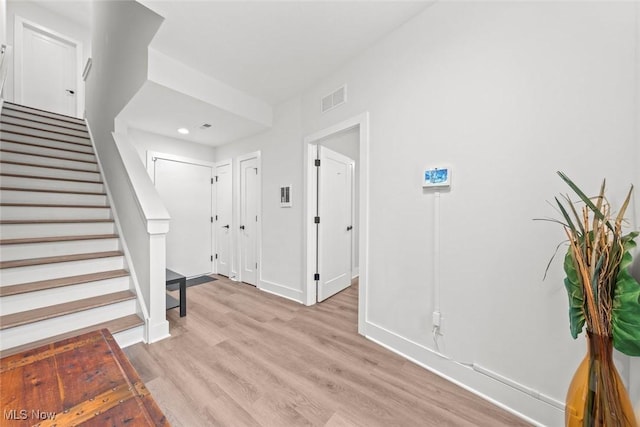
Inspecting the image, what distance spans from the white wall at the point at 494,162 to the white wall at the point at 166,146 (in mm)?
3386

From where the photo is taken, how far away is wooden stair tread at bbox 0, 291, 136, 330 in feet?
5.78

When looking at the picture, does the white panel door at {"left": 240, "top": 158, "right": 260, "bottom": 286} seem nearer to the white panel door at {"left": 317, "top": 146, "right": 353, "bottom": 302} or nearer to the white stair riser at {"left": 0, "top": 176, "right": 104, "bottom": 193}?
the white panel door at {"left": 317, "top": 146, "right": 353, "bottom": 302}

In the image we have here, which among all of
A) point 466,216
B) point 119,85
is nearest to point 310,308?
point 466,216

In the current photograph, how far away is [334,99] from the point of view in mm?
2588

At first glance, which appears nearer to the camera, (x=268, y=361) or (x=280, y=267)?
(x=268, y=361)

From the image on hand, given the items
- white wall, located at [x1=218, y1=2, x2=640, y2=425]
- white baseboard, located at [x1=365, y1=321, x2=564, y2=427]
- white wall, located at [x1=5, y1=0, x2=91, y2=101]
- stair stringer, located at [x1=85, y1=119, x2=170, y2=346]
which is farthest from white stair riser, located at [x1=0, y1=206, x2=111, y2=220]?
white wall, located at [x1=5, y1=0, x2=91, y2=101]

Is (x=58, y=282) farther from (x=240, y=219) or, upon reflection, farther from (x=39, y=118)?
(x=39, y=118)

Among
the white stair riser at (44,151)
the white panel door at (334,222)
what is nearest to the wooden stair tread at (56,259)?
the white stair riser at (44,151)

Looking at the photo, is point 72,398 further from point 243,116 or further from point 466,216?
point 243,116

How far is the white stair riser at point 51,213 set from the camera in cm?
245

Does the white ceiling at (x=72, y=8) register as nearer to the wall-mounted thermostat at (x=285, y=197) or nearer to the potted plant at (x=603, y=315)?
the wall-mounted thermostat at (x=285, y=197)

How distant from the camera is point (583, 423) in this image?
3.22 ft

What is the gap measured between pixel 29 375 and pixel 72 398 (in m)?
0.27

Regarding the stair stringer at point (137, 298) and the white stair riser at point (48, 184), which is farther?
the white stair riser at point (48, 184)
